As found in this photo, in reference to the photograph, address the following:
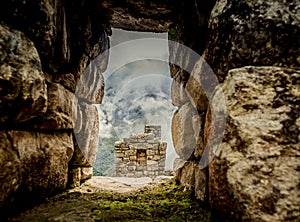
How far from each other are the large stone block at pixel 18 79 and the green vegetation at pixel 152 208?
3.06 feet

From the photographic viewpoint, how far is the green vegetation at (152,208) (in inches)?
69.1

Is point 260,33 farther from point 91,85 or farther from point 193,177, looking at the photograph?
point 91,85

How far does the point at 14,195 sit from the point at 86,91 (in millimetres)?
1887

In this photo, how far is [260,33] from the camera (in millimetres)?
1560

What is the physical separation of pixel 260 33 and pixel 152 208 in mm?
1628

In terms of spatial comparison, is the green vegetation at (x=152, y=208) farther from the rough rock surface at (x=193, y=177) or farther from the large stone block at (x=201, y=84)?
the large stone block at (x=201, y=84)

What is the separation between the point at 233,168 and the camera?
1.34 meters

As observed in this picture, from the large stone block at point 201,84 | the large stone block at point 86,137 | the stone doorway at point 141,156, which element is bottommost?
the stone doorway at point 141,156

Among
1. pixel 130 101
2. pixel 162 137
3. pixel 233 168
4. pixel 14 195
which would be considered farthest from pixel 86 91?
pixel 130 101

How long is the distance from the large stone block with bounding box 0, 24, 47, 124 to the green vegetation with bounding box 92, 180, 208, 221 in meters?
0.93

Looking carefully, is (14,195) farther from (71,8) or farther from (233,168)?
(71,8)

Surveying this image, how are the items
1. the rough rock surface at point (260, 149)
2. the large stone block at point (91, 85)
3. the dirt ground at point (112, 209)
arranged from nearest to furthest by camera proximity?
the rough rock surface at point (260, 149), the dirt ground at point (112, 209), the large stone block at point (91, 85)

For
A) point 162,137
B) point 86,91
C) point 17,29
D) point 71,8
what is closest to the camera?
point 17,29

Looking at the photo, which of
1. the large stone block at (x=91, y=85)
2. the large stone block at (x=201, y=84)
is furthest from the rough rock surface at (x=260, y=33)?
the large stone block at (x=91, y=85)
